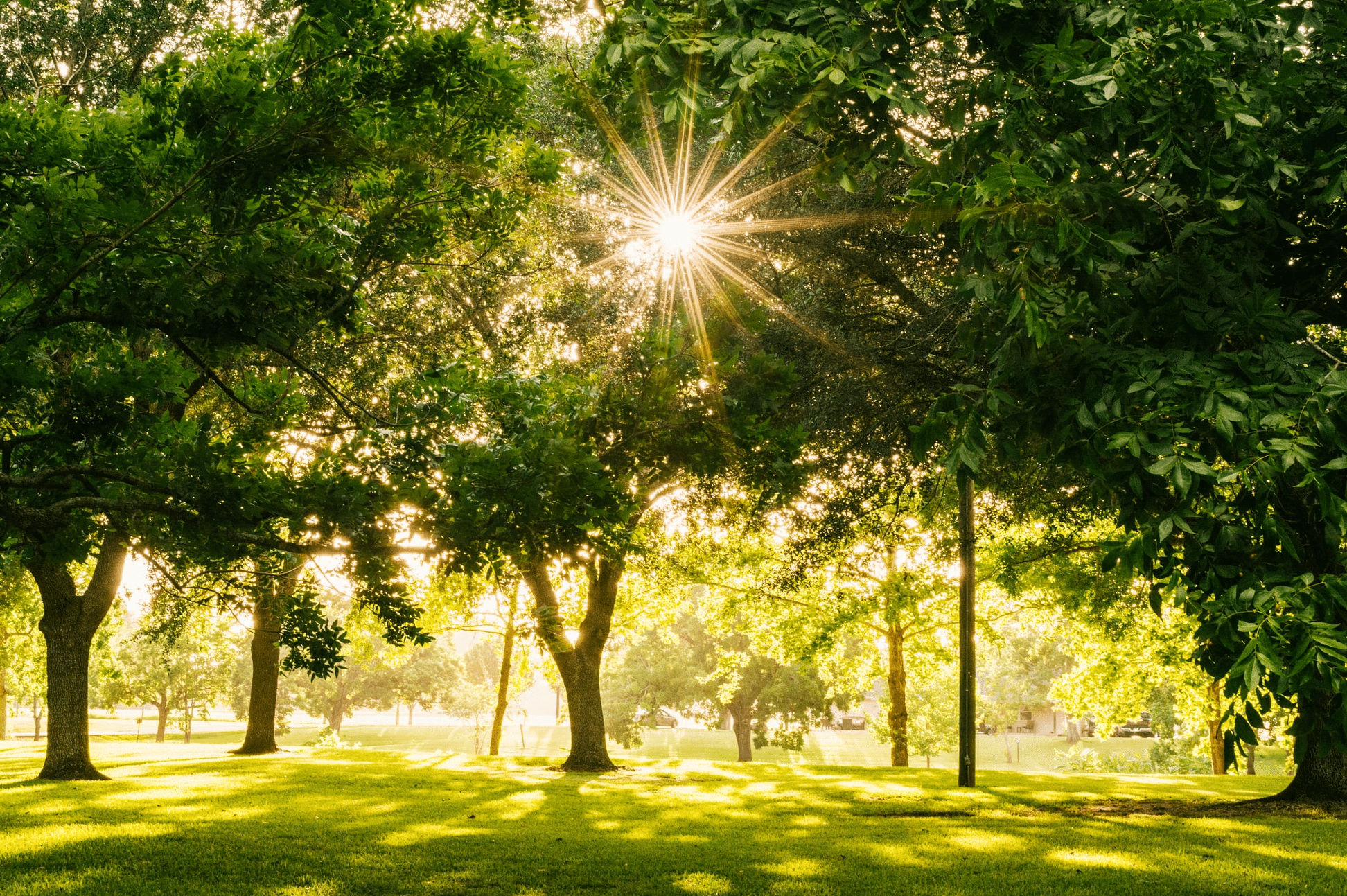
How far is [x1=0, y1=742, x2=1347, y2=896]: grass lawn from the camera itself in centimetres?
812

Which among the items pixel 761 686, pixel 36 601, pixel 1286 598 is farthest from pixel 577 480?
pixel 761 686

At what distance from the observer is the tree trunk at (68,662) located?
55.6 feet

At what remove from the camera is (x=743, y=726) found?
50188 mm

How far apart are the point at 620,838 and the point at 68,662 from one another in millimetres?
12518

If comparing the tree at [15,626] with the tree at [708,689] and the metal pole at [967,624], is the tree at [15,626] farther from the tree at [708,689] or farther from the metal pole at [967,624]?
the tree at [708,689]

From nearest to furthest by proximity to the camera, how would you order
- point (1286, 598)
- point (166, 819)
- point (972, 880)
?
point (1286, 598) → point (972, 880) → point (166, 819)

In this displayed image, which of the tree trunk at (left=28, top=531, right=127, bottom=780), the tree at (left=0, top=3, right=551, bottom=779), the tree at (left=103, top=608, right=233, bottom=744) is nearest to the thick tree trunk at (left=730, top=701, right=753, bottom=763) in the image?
the tree at (left=103, top=608, right=233, bottom=744)

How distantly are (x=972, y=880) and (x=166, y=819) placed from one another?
9.55 m

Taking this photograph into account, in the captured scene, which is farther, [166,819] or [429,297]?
[429,297]

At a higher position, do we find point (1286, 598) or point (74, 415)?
point (74, 415)

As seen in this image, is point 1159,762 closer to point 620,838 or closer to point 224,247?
point 620,838

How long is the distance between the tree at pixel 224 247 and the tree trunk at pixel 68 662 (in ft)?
36.4

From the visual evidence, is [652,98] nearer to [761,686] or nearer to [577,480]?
[577,480]

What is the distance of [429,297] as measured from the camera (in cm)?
1433
